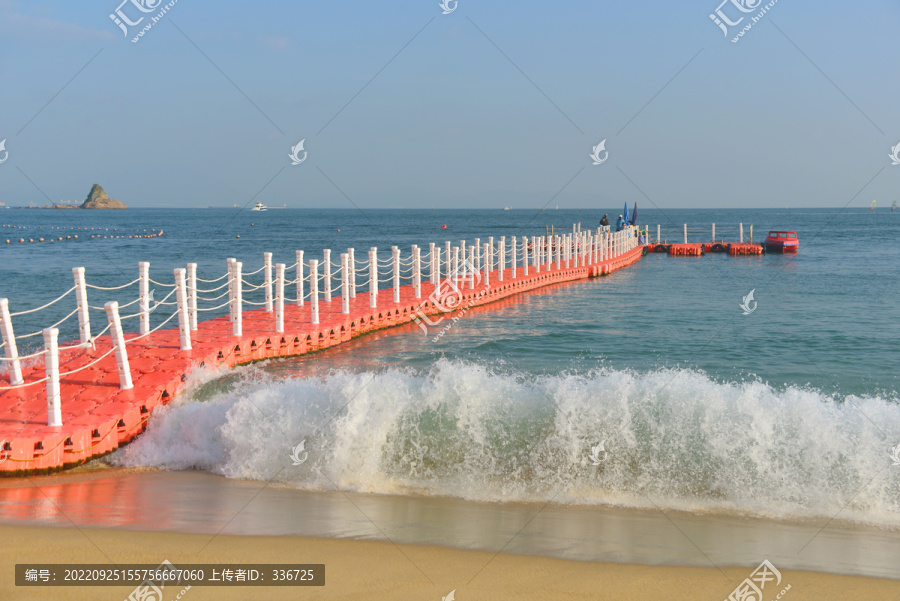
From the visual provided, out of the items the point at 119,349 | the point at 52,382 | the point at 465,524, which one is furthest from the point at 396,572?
the point at 119,349

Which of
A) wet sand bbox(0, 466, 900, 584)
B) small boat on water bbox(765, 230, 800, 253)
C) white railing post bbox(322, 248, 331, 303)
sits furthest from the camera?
small boat on water bbox(765, 230, 800, 253)

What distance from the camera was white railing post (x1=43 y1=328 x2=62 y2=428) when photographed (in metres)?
7.68

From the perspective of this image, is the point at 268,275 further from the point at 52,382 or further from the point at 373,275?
the point at 52,382

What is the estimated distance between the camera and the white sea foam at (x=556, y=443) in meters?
7.41

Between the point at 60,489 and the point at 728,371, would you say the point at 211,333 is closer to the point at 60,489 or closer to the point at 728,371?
the point at 60,489
